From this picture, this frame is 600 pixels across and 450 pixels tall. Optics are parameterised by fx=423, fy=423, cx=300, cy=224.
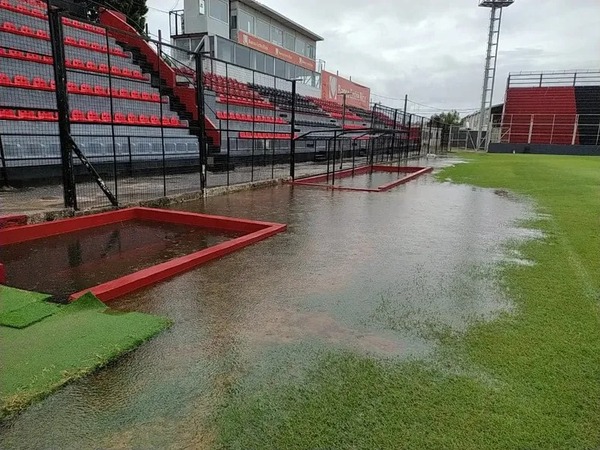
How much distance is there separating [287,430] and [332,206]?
657cm

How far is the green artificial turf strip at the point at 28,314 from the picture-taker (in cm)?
289

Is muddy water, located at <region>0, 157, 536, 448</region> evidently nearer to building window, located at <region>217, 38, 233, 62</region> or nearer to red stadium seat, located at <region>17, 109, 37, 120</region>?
red stadium seat, located at <region>17, 109, 37, 120</region>

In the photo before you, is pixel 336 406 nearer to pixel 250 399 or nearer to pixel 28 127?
pixel 250 399

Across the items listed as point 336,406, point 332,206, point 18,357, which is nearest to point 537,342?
point 336,406

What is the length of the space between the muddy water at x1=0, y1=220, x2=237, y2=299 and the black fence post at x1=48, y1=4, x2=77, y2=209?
A: 2.49 ft

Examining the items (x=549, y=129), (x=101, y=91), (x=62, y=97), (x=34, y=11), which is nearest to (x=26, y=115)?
(x=101, y=91)

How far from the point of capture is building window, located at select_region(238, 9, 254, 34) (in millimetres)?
26459

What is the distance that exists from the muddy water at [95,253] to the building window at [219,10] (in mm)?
21291

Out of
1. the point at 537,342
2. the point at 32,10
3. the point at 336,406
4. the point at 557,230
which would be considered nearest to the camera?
the point at 336,406

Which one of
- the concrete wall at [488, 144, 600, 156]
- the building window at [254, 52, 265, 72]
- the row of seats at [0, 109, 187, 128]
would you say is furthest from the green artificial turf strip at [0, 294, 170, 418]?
the concrete wall at [488, 144, 600, 156]

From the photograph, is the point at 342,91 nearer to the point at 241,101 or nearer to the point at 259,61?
the point at 259,61

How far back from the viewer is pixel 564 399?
2188 mm

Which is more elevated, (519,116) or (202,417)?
(519,116)

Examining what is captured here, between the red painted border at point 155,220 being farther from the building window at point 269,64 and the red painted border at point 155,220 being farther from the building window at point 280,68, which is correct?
the building window at point 280,68
